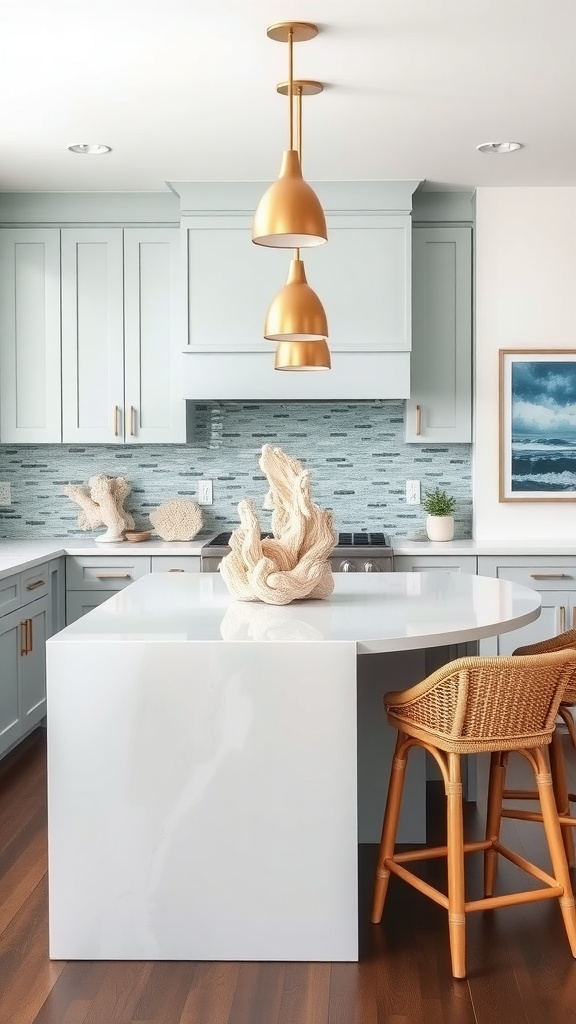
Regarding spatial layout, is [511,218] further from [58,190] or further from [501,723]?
[501,723]

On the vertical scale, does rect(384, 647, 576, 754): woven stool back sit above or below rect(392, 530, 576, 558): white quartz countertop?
below

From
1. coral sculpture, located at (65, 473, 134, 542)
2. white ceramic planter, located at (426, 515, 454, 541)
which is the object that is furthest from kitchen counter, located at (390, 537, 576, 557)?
coral sculpture, located at (65, 473, 134, 542)

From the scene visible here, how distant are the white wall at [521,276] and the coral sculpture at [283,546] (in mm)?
2187

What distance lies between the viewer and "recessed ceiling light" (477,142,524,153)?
13.5ft

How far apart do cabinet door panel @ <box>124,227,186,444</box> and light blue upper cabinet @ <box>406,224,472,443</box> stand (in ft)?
3.78

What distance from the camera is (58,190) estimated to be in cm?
480

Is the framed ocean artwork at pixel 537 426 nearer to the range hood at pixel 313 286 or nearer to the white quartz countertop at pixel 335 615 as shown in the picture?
the range hood at pixel 313 286

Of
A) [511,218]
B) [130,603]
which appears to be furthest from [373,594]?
[511,218]

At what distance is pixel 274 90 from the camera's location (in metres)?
3.50

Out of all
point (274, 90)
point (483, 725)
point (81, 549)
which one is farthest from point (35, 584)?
point (483, 725)

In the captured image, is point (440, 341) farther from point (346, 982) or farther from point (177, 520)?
point (346, 982)

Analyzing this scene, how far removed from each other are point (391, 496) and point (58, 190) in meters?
2.21

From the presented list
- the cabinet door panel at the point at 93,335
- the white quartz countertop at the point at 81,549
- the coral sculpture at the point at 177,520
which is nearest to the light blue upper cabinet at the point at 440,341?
the coral sculpture at the point at 177,520

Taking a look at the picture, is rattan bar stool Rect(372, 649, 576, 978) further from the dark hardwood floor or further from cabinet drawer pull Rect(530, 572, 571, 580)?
cabinet drawer pull Rect(530, 572, 571, 580)
